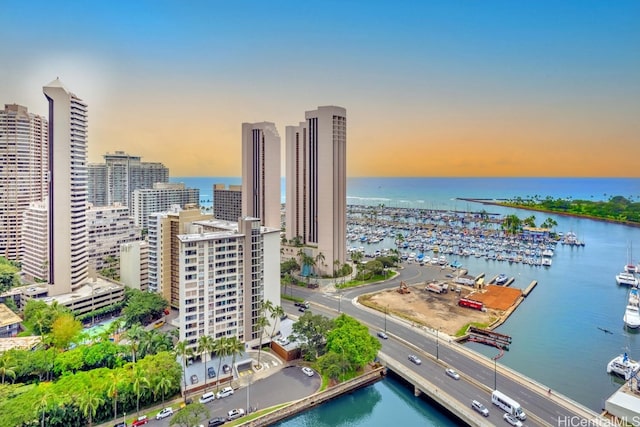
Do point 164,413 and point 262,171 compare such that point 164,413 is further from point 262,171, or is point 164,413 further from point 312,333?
point 262,171

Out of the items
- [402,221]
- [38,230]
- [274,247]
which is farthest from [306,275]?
[402,221]

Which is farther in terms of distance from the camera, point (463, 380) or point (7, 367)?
point (463, 380)

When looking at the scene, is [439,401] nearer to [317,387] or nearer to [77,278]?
[317,387]

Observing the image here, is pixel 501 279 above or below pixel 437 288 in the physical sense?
below

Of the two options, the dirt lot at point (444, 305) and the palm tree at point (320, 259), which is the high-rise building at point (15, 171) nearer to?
the palm tree at point (320, 259)

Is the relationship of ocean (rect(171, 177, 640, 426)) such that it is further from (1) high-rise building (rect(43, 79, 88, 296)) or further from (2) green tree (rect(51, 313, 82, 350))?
(1) high-rise building (rect(43, 79, 88, 296))

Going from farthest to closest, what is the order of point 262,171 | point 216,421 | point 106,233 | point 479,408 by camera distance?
point 262,171
point 106,233
point 479,408
point 216,421

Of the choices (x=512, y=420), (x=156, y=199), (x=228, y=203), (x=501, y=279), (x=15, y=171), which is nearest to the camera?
(x=512, y=420)

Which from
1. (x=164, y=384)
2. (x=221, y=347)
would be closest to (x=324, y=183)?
(x=221, y=347)
